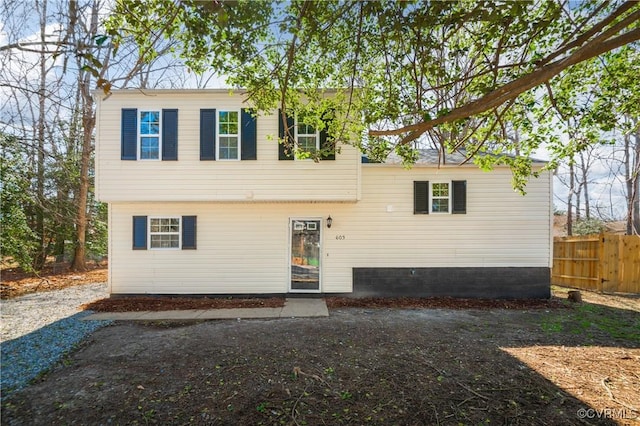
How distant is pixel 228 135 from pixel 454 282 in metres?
7.18

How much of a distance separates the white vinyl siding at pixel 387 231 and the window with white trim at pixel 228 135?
4.47ft

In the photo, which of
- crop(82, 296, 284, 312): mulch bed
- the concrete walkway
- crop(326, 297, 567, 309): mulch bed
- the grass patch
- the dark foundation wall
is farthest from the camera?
the dark foundation wall

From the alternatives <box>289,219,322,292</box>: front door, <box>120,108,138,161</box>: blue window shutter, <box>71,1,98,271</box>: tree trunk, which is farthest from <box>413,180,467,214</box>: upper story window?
<box>71,1,98,271</box>: tree trunk

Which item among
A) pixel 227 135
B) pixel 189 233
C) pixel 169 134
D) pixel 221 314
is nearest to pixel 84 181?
pixel 169 134

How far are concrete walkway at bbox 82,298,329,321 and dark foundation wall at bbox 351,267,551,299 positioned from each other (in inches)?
69.9

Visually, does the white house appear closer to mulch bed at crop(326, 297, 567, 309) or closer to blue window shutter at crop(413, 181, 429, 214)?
blue window shutter at crop(413, 181, 429, 214)

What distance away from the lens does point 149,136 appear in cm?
810

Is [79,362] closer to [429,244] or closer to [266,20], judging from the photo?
[266,20]

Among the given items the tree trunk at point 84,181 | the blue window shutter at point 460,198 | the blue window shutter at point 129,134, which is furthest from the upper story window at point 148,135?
the blue window shutter at point 460,198

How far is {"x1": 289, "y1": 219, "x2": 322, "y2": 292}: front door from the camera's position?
8.61 metres

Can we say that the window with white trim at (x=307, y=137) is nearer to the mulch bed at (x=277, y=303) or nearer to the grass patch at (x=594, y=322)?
the mulch bed at (x=277, y=303)

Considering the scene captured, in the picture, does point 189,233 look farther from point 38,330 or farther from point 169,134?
point 38,330

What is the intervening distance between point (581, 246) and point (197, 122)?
42.0 ft

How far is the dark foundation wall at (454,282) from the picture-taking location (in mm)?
8531
